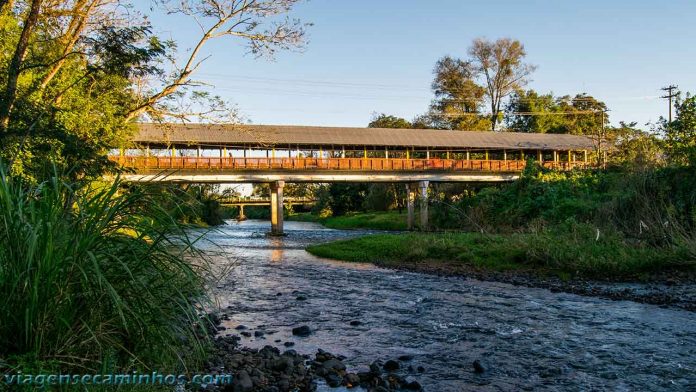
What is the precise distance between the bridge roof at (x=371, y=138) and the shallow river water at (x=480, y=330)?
2226cm

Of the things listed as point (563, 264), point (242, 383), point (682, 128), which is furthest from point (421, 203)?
point (242, 383)

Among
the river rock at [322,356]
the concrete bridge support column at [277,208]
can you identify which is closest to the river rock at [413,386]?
the river rock at [322,356]

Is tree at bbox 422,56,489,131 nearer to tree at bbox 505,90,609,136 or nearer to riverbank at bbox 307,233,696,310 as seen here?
tree at bbox 505,90,609,136

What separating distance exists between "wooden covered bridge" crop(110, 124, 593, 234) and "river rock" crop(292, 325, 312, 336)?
24.3m

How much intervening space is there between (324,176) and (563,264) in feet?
78.9

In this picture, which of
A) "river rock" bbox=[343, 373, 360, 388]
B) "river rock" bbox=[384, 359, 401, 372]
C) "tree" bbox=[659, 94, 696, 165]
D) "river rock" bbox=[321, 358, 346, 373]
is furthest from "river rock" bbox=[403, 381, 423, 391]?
"tree" bbox=[659, 94, 696, 165]

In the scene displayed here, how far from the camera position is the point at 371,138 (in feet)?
132

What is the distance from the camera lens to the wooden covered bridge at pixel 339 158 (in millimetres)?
34312

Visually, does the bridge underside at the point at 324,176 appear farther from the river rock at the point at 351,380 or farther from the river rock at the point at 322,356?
the river rock at the point at 351,380

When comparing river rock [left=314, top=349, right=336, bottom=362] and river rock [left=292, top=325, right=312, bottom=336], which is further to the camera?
river rock [left=292, top=325, right=312, bottom=336]

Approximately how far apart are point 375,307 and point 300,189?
70997 millimetres

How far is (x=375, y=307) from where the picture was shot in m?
10.4

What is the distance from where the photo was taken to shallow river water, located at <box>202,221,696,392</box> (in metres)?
6.10

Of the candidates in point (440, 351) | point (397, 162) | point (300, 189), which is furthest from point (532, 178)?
point (300, 189)
